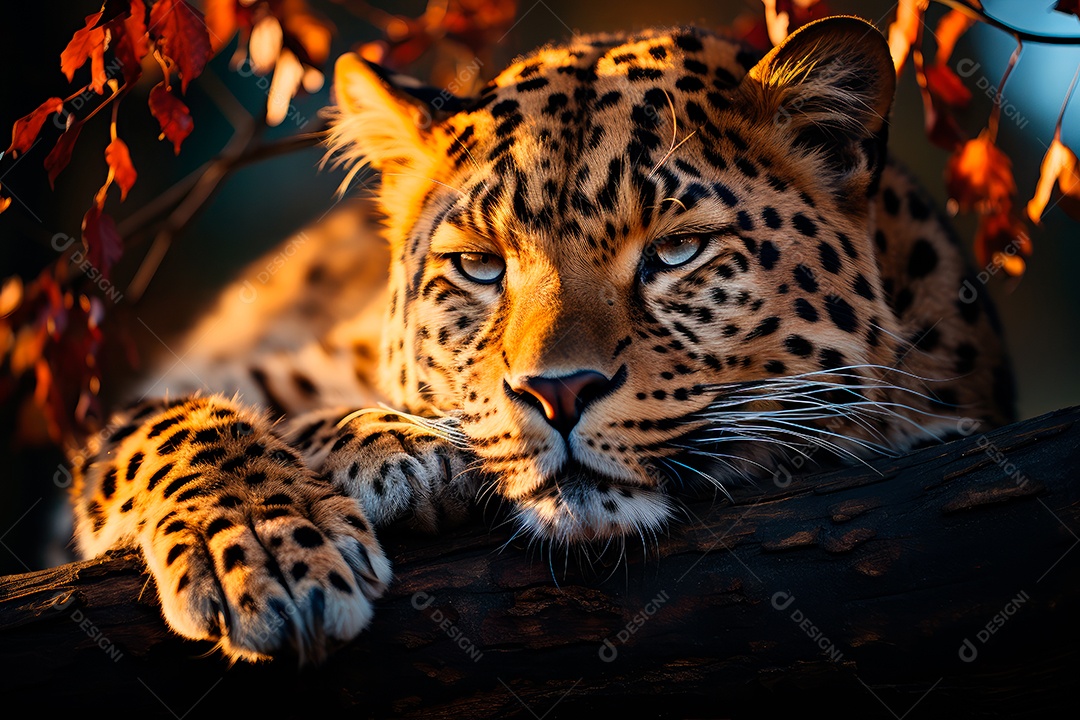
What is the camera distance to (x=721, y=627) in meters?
2.70

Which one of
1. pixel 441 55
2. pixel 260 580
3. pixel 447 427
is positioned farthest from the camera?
pixel 441 55

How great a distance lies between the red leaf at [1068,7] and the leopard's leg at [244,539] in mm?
3040

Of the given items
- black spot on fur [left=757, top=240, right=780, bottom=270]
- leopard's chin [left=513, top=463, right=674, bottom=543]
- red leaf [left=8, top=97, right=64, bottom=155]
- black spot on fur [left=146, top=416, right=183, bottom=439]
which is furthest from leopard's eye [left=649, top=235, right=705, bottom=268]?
red leaf [left=8, top=97, right=64, bottom=155]

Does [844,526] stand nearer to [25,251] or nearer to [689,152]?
[689,152]

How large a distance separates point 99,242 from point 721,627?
9.06ft

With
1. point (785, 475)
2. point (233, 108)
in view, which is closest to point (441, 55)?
point (233, 108)

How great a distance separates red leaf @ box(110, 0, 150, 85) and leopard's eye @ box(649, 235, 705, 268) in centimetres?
204

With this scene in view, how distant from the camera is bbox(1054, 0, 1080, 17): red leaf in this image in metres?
3.20

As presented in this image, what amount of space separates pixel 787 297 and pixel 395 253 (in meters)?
1.89

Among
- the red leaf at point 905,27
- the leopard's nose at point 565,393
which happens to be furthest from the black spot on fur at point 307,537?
the red leaf at point 905,27

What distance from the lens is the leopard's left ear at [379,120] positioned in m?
3.98

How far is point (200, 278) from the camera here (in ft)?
30.1

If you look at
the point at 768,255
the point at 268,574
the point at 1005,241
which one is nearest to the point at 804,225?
the point at 768,255

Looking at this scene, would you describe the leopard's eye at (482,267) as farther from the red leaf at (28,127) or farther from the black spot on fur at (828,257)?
the red leaf at (28,127)
